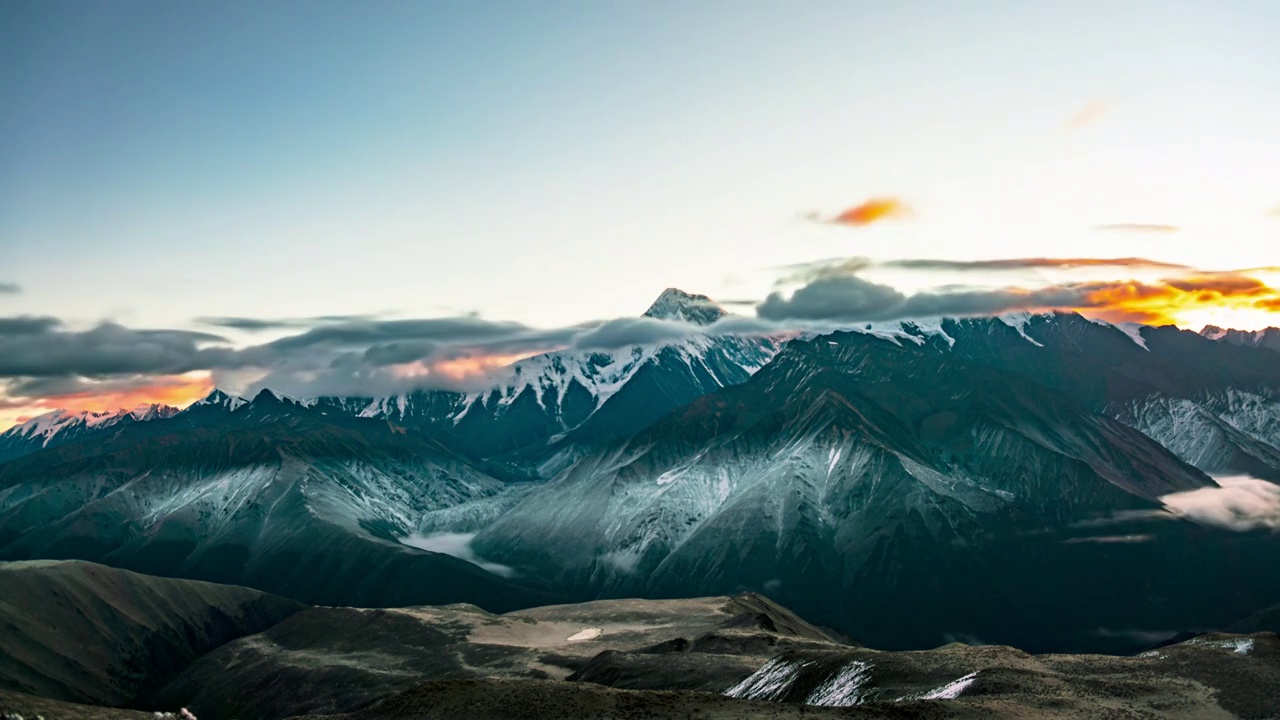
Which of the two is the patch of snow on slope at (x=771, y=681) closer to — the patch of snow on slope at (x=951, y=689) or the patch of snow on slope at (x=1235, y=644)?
the patch of snow on slope at (x=951, y=689)

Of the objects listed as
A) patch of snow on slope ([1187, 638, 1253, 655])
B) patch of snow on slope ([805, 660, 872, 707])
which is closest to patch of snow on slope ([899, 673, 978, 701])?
patch of snow on slope ([805, 660, 872, 707])

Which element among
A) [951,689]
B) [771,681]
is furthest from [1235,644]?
[771,681]

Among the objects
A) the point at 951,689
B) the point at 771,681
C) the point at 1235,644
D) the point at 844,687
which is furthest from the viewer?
the point at 771,681

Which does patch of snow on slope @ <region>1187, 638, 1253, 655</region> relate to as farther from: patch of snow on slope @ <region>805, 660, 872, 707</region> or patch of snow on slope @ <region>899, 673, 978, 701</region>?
patch of snow on slope @ <region>805, 660, 872, 707</region>

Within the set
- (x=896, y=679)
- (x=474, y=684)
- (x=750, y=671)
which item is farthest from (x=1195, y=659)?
(x=474, y=684)

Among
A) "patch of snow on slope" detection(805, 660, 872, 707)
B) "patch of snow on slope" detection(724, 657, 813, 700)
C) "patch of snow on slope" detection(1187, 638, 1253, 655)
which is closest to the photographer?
"patch of snow on slope" detection(1187, 638, 1253, 655)

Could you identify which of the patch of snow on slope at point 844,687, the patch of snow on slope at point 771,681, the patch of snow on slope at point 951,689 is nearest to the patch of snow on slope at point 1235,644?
the patch of snow on slope at point 951,689

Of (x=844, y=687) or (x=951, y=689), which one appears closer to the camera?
(x=951, y=689)

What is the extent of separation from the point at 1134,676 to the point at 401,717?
91.7m

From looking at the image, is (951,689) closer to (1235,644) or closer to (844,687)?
(844,687)

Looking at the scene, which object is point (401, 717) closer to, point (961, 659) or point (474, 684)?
point (474, 684)

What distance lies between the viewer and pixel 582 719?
341 ft

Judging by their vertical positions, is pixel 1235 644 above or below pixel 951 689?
below

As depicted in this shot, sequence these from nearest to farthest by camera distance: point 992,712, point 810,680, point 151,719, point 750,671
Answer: point 992,712, point 151,719, point 810,680, point 750,671
